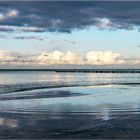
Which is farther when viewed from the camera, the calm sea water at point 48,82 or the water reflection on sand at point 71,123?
the calm sea water at point 48,82

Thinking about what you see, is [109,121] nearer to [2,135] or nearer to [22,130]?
[22,130]

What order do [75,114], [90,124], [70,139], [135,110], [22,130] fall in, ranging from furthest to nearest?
[135,110] < [75,114] < [90,124] < [22,130] < [70,139]

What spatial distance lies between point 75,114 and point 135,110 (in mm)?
3969

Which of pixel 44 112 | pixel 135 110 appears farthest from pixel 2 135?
pixel 135 110

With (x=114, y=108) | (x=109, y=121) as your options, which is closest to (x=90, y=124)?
(x=109, y=121)

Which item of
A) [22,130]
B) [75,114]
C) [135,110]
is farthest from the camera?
[135,110]

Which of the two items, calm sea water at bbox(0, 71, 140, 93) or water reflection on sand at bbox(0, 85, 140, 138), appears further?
calm sea water at bbox(0, 71, 140, 93)

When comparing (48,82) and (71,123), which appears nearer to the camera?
(71,123)

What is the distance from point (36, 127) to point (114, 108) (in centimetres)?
830

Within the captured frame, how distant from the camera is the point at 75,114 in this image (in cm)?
1972

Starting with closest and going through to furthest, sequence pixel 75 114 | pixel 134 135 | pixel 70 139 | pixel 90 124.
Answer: pixel 70 139
pixel 134 135
pixel 90 124
pixel 75 114

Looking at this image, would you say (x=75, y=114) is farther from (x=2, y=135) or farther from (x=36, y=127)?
(x=2, y=135)

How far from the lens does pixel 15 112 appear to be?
2067 cm

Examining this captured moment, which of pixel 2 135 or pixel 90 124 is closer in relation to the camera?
pixel 2 135
